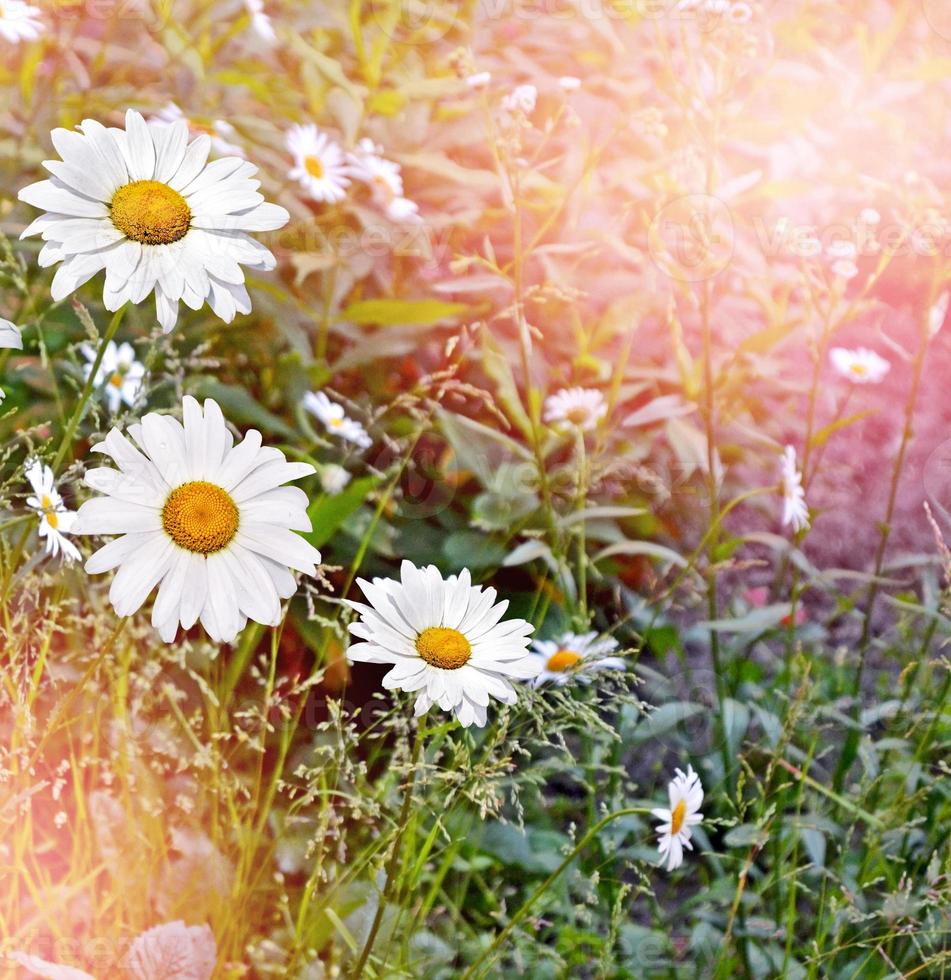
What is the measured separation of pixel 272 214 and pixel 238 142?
1.14 metres

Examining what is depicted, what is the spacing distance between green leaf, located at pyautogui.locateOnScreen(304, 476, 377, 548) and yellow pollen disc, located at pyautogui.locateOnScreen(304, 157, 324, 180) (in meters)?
0.58

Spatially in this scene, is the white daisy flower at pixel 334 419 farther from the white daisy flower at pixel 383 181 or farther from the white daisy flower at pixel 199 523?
the white daisy flower at pixel 199 523

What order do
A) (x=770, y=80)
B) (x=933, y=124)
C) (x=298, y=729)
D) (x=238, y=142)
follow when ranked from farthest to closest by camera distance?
(x=933, y=124) → (x=770, y=80) → (x=238, y=142) → (x=298, y=729)

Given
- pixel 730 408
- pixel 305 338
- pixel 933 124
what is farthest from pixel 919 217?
pixel 933 124

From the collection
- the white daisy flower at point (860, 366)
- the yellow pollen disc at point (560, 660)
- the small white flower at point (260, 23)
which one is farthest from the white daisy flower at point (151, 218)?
the white daisy flower at point (860, 366)

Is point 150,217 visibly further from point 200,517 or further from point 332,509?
point 332,509

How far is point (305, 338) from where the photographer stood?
148 cm

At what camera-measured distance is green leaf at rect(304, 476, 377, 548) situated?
111 cm

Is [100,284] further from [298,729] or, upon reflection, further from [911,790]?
[911,790]

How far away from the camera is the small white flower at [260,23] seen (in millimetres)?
1653

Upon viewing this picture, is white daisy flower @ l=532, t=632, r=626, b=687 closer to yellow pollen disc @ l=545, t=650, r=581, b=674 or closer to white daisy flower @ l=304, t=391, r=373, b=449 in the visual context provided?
yellow pollen disc @ l=545, t=650, r=581, b=674

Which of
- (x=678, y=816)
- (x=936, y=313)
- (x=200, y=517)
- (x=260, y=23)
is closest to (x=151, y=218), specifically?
(x=200, y=517)

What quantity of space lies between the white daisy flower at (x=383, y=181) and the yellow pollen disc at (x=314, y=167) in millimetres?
43

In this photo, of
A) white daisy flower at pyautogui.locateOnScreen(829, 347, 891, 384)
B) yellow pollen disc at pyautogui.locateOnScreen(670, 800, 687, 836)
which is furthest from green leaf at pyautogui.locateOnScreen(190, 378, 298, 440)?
white daisy flower at pyautogui.locateOnScreen(829, 347, 891, 384)
